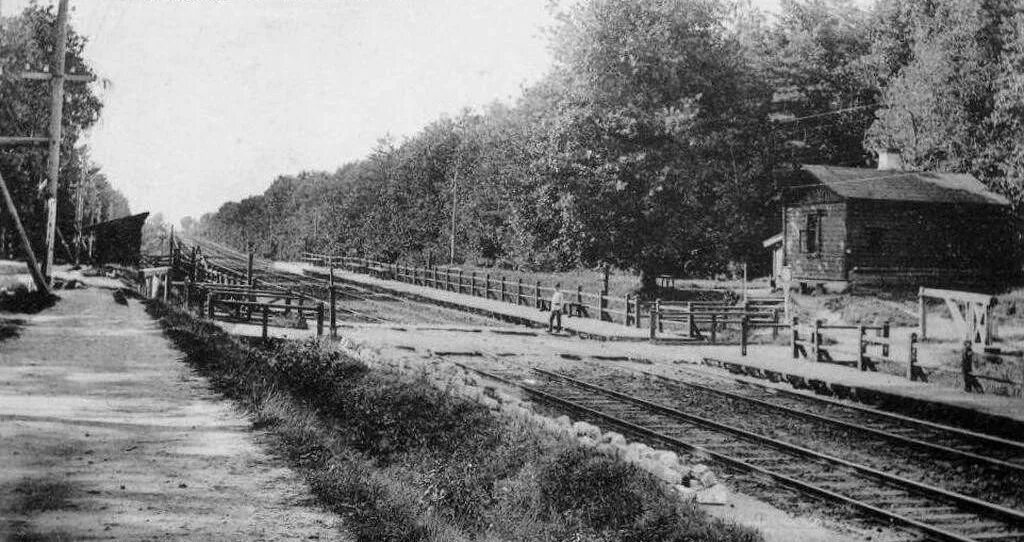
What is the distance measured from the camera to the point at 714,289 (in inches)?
1518

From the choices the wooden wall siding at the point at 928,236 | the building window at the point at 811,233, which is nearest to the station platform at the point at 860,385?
the wooden wall siding at the point at 928,236

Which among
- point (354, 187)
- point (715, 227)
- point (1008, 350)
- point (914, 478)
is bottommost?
point (914, 478)

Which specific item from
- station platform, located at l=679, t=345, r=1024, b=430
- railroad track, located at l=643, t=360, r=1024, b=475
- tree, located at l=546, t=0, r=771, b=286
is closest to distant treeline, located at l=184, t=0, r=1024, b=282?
tree, located at l=546, t=0, r=771, b=286

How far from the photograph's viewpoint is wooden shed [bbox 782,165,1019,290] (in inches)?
1353

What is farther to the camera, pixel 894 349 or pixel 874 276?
pixel 874 276

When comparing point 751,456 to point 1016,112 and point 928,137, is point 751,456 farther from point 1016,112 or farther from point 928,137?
point 928,137

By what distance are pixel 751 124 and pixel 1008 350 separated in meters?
24.3

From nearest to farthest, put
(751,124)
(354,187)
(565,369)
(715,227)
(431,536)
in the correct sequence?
(431,536), (565,369), (715,227), (751,124), (354,187)

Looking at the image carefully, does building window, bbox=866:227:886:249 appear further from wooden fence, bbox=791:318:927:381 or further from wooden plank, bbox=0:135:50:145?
wooden plank, bbox=0:135:50:145

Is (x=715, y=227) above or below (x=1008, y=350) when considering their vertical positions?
above

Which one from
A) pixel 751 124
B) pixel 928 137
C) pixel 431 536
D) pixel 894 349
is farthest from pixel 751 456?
pixel 928 137

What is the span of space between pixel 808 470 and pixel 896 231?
2746 cm

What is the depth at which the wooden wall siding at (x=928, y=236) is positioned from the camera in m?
34.4

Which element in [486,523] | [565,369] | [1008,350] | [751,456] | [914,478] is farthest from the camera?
[565,369]
